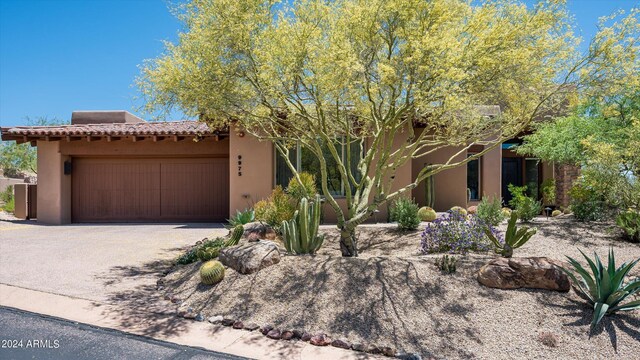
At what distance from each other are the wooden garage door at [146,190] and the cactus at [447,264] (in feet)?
36.9

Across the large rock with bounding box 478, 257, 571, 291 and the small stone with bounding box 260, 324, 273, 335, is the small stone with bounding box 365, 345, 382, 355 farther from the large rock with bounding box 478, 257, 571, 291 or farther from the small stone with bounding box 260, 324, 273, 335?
the large rock with bounding box 478, 257, 571, 291

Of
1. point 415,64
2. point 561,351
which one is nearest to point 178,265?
point 415,64

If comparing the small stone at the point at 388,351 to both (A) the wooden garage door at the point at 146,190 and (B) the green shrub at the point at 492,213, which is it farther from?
(A) the wooden garage door at the point at 146,190

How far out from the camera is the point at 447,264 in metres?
6.26

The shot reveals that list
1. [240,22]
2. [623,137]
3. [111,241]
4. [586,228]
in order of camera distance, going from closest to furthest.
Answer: [240,22] < [586,228] < [623,137] < [111,241]

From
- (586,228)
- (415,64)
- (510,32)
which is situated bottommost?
(586,228)

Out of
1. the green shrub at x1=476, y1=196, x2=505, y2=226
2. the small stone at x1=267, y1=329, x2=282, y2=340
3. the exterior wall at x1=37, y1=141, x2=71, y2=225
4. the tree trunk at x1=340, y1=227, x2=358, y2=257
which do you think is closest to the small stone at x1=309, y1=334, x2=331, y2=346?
the small stone at x1=267, y1=329, x2=282, y2=340

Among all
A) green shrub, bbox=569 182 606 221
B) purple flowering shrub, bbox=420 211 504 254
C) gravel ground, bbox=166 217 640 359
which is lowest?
gravel ground, bbox=166 217 640 359

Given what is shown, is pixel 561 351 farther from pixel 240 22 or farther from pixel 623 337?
pixel 240 22

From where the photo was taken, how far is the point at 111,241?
11.1 m

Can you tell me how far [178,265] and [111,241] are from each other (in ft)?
13.7

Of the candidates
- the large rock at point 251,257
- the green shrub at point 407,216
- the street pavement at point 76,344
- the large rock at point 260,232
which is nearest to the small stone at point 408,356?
the street pavement at point 76,344

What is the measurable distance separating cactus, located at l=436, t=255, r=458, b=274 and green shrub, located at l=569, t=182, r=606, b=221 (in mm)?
5558

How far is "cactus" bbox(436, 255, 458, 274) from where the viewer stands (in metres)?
6.22
